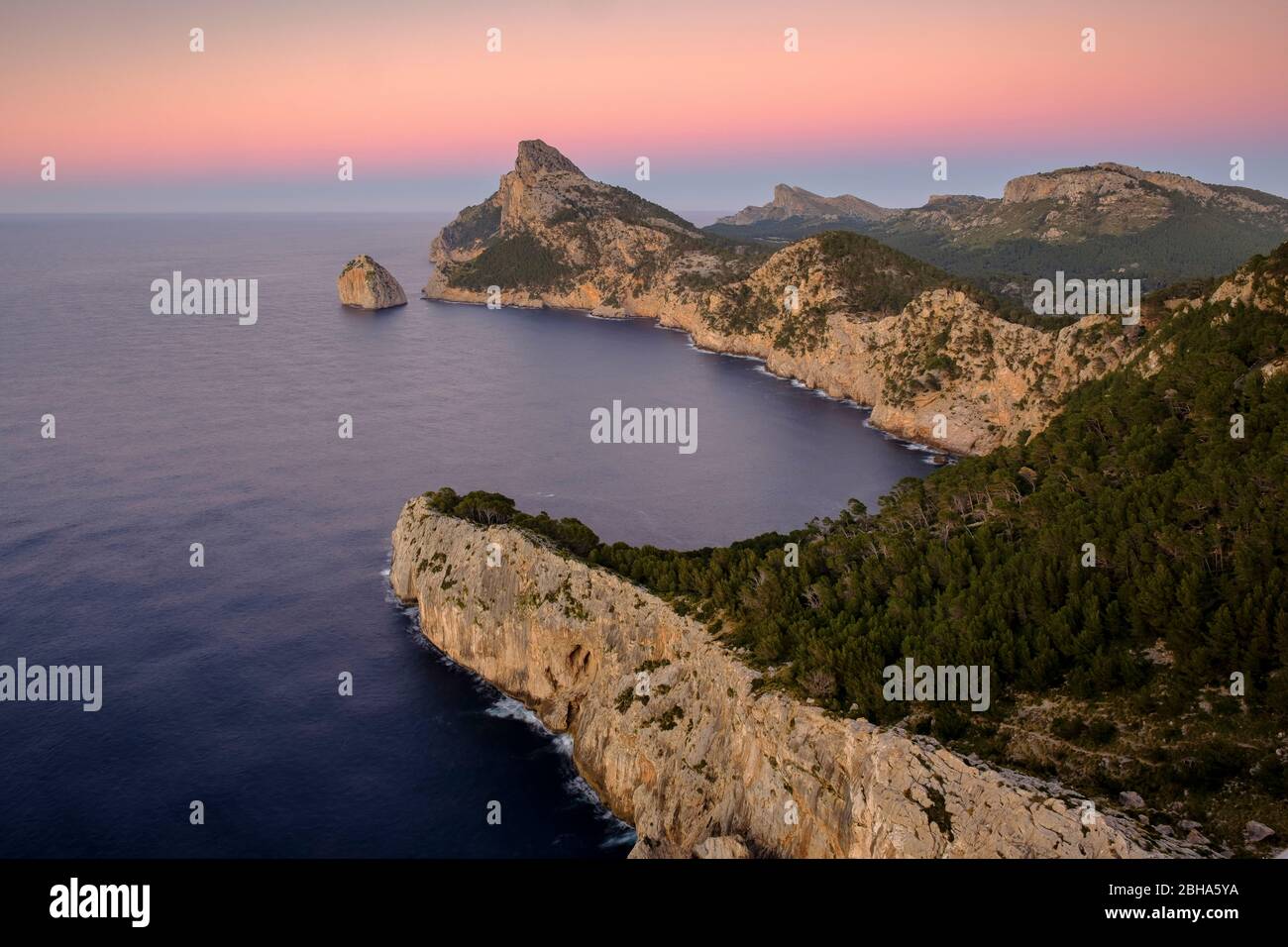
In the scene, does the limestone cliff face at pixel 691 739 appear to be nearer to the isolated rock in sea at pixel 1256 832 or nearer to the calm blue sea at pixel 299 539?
the isolated rock in sea at pixel 1256 832

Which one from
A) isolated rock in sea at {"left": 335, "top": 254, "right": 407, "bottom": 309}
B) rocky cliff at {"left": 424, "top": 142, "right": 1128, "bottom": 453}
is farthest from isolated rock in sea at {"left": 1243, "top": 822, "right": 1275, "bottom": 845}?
isolated rock in sea at {"left": 335, "top": 254, "right": 407, "bottom": 309}

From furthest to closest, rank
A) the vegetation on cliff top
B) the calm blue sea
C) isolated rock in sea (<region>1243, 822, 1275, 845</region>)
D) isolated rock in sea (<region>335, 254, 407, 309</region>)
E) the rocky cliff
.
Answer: isolated rock in sea (<region>335, 254, 407, 309</region>)
the rocky cliff
the calm blue sea
the vegetation on cliff top
isolated rock in sea (<region>1243, 822, 1275, 845</region>)

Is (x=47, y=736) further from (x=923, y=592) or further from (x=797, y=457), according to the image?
(x=797, y=457)

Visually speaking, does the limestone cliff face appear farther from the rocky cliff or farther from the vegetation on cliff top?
the rocky cliff

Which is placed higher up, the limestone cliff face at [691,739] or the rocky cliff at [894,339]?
the rocky cliff at [894,339]

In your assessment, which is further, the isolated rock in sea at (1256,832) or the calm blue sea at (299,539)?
the calm blue sea at (299,539)

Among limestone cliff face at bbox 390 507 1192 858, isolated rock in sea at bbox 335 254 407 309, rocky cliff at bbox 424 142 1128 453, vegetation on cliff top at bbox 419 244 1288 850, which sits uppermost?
isolated rock in sea at bbox 335 254 407 309

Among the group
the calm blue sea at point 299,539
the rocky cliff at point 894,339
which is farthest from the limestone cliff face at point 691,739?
the rocky cliff at point 894,339

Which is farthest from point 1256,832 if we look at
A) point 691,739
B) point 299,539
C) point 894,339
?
point 894,339
